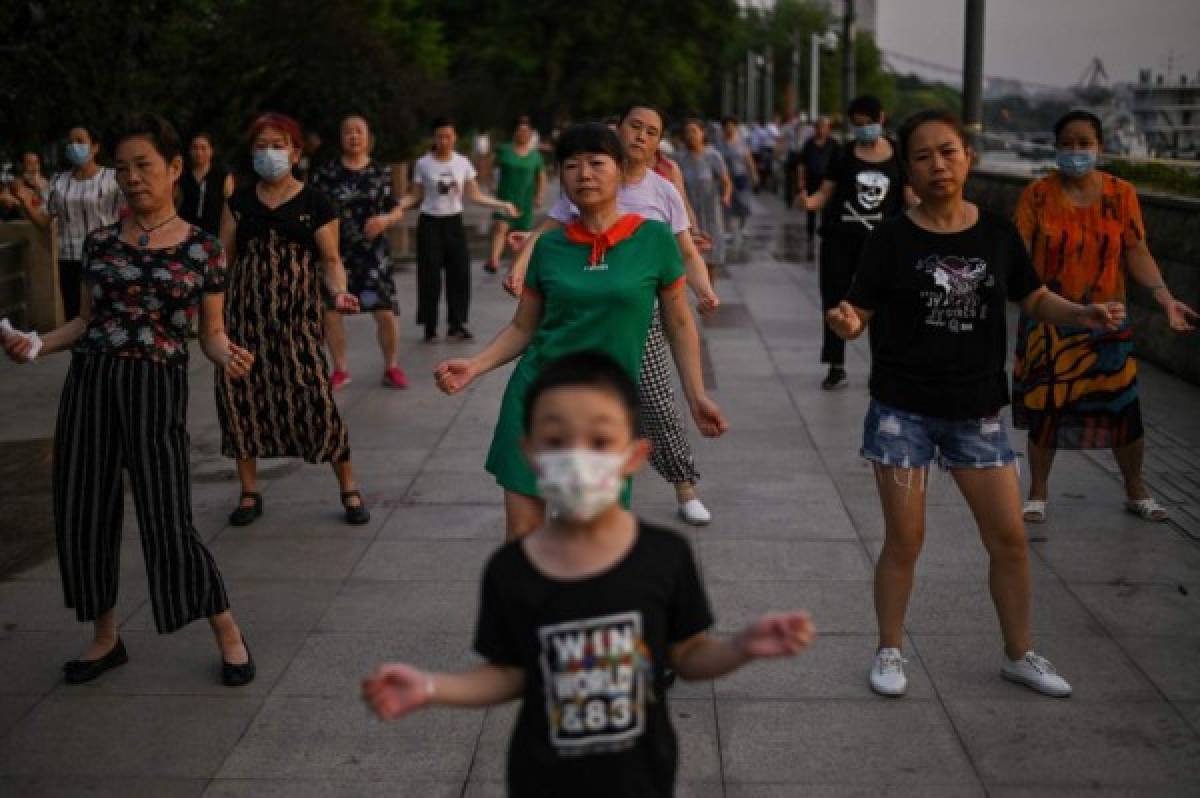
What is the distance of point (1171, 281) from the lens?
39.2ft

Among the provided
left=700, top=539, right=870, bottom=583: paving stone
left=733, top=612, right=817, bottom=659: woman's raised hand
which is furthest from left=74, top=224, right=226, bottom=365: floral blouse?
left=733, top=612, right=817, bottom=659: woman's raised hand

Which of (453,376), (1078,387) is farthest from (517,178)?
(453,376)

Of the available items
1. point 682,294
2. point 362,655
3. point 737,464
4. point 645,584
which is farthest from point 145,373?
point 737,464

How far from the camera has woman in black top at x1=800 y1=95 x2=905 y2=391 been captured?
33.2 ft

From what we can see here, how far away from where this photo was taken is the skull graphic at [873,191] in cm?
1009

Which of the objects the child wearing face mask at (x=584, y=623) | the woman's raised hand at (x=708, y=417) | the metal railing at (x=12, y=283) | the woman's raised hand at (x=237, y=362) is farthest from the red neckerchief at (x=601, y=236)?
the metal railing at (x=12, y=283)

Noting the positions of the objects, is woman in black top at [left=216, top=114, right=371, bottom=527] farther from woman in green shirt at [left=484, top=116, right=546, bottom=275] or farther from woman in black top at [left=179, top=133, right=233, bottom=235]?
woman in green shirt at [left=484, top=116, right=546, bottom=275]

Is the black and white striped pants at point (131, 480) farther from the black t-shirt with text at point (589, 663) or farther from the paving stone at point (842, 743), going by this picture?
the black t-shirt with text at point (589, 663)

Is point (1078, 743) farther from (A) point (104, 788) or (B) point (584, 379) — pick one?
(A) point (104, 788)

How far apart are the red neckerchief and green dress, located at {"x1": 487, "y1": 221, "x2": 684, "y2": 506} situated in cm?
1

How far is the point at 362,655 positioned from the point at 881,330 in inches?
82.2

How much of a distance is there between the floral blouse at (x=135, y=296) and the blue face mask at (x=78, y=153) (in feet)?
22.2

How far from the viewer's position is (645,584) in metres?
2.87

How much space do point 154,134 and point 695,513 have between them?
3111 mm
